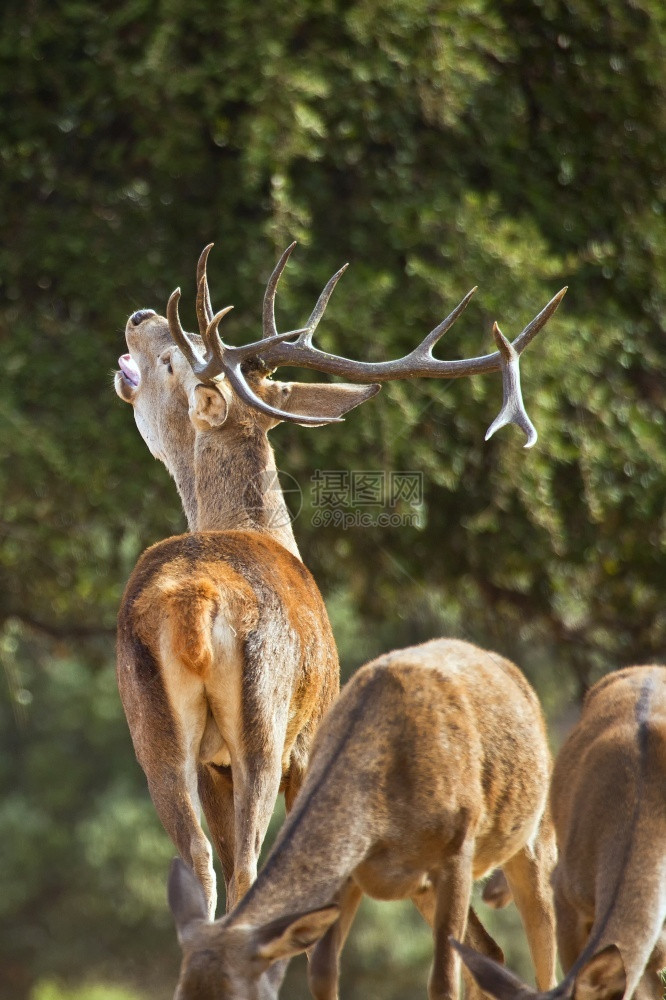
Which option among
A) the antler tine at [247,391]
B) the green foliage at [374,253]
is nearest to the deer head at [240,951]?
the antler tine at [247,391]

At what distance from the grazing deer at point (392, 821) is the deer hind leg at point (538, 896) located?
0.98ft

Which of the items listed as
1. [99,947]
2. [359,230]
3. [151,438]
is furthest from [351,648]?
[151,438]

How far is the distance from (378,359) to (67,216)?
2022 millimetres

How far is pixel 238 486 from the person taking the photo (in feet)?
18.3

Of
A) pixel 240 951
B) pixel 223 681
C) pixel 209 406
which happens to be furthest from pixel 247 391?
pixel 240 951

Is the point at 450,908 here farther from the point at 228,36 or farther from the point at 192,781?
the point at 228,36

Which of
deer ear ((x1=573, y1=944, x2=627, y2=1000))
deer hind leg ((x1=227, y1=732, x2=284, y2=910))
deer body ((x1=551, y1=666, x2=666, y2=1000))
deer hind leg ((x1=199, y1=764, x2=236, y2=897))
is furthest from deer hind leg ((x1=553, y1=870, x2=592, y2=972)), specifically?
deer hind leg ((x1=199, y1=764, x2=236, y2=897))

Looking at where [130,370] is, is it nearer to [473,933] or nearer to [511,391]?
[511,391]

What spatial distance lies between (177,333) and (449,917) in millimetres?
2371

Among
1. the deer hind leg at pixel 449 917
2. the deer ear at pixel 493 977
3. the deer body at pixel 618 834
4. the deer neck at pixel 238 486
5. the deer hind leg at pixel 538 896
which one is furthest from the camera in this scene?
the deer neck at pixel 238 486

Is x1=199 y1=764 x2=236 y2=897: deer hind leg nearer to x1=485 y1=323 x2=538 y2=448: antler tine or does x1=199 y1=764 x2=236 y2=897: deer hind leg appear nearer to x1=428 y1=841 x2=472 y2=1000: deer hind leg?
x1=428 y1=841 x2=472 y2=1000: deer hind leg

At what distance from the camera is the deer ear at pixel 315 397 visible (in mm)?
5875

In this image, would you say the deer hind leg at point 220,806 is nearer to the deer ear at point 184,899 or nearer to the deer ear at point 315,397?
the deer ear at point 184,899

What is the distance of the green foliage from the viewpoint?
8.09 m
